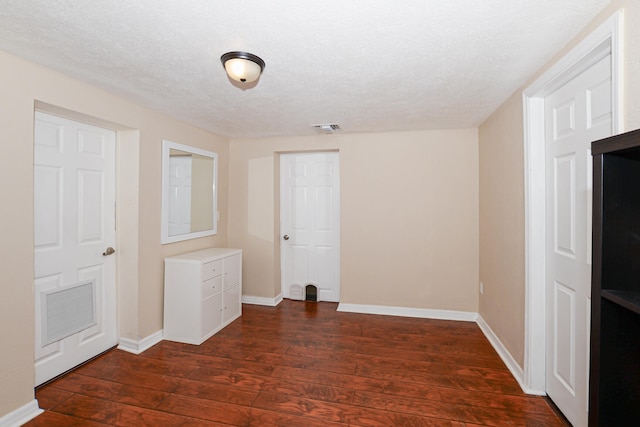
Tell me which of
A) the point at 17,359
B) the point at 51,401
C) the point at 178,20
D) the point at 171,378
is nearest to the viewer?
the point at 178,20

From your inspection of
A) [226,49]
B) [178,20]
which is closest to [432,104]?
[226,49]

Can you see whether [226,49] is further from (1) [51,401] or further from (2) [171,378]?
(1) [51,401]

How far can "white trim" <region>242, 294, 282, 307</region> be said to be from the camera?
406cm

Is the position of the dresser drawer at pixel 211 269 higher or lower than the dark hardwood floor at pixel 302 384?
higher

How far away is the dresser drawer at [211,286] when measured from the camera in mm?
3008

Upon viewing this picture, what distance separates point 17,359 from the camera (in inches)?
74.2

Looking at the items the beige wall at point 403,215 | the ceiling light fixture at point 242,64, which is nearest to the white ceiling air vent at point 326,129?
the beige wall at point 403,215

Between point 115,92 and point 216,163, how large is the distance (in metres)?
1.54

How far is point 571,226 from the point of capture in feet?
5.98

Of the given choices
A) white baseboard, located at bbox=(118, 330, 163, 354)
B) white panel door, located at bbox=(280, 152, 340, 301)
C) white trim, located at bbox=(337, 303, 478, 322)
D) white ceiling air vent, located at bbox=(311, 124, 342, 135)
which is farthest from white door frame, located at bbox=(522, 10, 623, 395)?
white baseboard, located at bbox=(118, 330, 163, 354)

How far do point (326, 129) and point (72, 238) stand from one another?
8.92 feet

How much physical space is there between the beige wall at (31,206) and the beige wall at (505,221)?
3311 mm


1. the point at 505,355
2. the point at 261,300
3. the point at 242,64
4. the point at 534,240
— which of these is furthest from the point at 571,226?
the point at 261,300

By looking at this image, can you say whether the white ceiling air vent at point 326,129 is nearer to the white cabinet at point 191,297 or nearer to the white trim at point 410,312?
the white cabinet at point 191,297
